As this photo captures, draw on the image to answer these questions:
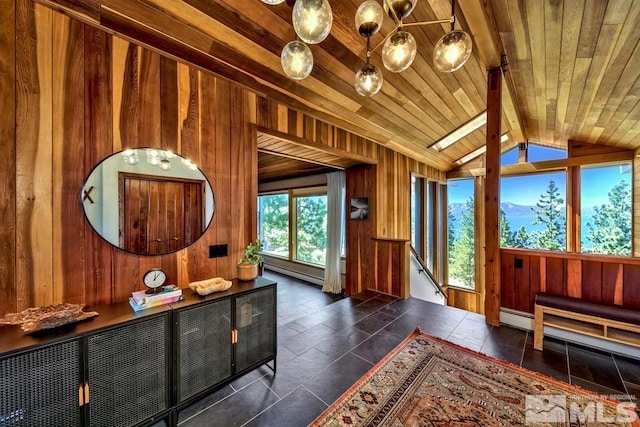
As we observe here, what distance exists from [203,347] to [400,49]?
2328 mm

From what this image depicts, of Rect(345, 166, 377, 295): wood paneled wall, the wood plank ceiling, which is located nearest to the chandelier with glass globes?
the wood plank ceiling

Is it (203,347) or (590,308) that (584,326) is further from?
(203,347)

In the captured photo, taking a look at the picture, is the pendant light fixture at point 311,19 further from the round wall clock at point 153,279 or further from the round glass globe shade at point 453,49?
the round wall clock at point 153,279

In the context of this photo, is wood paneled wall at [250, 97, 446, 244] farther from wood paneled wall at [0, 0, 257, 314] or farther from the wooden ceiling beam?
the wooden ceiling beam

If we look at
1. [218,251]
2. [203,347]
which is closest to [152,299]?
[203,347]

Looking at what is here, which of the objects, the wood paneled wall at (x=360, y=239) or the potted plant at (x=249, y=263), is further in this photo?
the wood paneled wall at (x=360, y=239)

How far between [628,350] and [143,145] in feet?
15.4

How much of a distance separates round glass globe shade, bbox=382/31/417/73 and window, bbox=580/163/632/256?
18.6 ft

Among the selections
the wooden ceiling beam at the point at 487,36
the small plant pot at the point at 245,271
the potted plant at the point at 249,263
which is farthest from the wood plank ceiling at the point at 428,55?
the small plant pot at the point at 245,271

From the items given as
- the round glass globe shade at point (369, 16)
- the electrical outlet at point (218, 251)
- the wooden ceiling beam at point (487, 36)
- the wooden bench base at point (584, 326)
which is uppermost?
the wooden ceiling beam at point (487, 36)

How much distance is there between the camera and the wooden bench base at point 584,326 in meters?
2.08

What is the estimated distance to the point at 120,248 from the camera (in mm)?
1715

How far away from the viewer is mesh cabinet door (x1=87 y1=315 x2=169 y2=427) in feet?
4.27

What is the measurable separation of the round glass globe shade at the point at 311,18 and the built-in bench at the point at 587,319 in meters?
3.25
